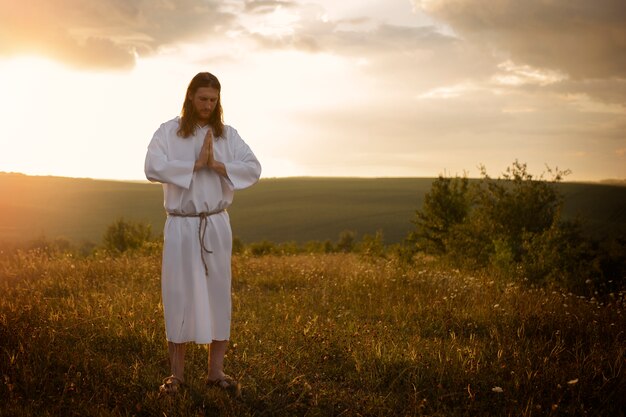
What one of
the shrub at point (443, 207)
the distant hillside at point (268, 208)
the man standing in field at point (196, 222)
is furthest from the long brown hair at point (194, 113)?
the distant hillside at point (268, 208)

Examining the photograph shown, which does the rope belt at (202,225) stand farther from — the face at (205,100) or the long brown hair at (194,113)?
the face at (205,100)

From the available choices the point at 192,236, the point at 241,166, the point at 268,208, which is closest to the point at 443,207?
the point at 241,166

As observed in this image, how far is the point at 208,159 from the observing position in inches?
201

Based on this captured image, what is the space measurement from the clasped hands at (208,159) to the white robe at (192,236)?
0.06 metres

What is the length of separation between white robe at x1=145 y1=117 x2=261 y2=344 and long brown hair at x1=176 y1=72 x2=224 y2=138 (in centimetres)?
8

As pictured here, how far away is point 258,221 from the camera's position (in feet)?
220

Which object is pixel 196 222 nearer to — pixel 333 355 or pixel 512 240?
pixel 333 355

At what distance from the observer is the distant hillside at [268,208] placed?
196ft

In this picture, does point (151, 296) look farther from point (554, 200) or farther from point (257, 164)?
point (554, 200)

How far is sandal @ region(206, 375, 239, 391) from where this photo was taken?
Answer: 5133 millimetres

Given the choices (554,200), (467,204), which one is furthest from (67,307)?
(467,204)

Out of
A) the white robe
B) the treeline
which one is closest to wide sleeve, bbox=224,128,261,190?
the white robe

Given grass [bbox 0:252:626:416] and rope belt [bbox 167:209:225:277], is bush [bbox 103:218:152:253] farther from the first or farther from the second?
rope belt [bbox 167:209:225:277]

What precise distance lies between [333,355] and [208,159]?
2424mm
